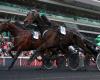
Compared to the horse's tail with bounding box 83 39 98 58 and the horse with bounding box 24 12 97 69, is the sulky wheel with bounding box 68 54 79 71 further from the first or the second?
the horse's tail with bounding box 83 39 98 58

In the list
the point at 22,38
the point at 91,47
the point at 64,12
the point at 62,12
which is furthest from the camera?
the point at 64,12

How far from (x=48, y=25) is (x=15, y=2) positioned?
17.2m

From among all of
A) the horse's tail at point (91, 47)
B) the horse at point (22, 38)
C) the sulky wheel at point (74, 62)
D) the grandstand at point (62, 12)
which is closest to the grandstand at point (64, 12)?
the grandstand at point (62, 12)

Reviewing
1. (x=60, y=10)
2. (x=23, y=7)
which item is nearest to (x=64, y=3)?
(x=60, y=10)

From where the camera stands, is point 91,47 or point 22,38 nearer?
point 22,38

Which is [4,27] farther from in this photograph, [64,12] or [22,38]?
[64,12]

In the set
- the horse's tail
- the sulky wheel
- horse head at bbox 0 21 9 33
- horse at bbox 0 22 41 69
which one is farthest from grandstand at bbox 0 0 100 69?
horse head at bbox 0 21 9 33

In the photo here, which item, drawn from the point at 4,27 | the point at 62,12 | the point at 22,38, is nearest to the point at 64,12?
the point at 62,12

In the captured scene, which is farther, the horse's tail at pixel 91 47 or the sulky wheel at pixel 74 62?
the sulky wheel at pixel 74 62

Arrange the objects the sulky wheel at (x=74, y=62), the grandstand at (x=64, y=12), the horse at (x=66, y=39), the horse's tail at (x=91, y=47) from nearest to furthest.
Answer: the horse at (x=66, y=39)
the horse's tail at (x=91, y=47)
the sulky wheel at (x=74, y=62)
the grandstand at (x=64, y=12)

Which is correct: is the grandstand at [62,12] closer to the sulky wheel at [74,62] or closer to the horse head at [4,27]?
the sulky wheel at [74,62]

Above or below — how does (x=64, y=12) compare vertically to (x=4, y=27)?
below

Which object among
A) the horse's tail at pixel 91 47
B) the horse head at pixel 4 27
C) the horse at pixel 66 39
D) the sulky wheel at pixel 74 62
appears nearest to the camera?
the horse head at pixel 4 27

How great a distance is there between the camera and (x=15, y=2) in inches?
1229
